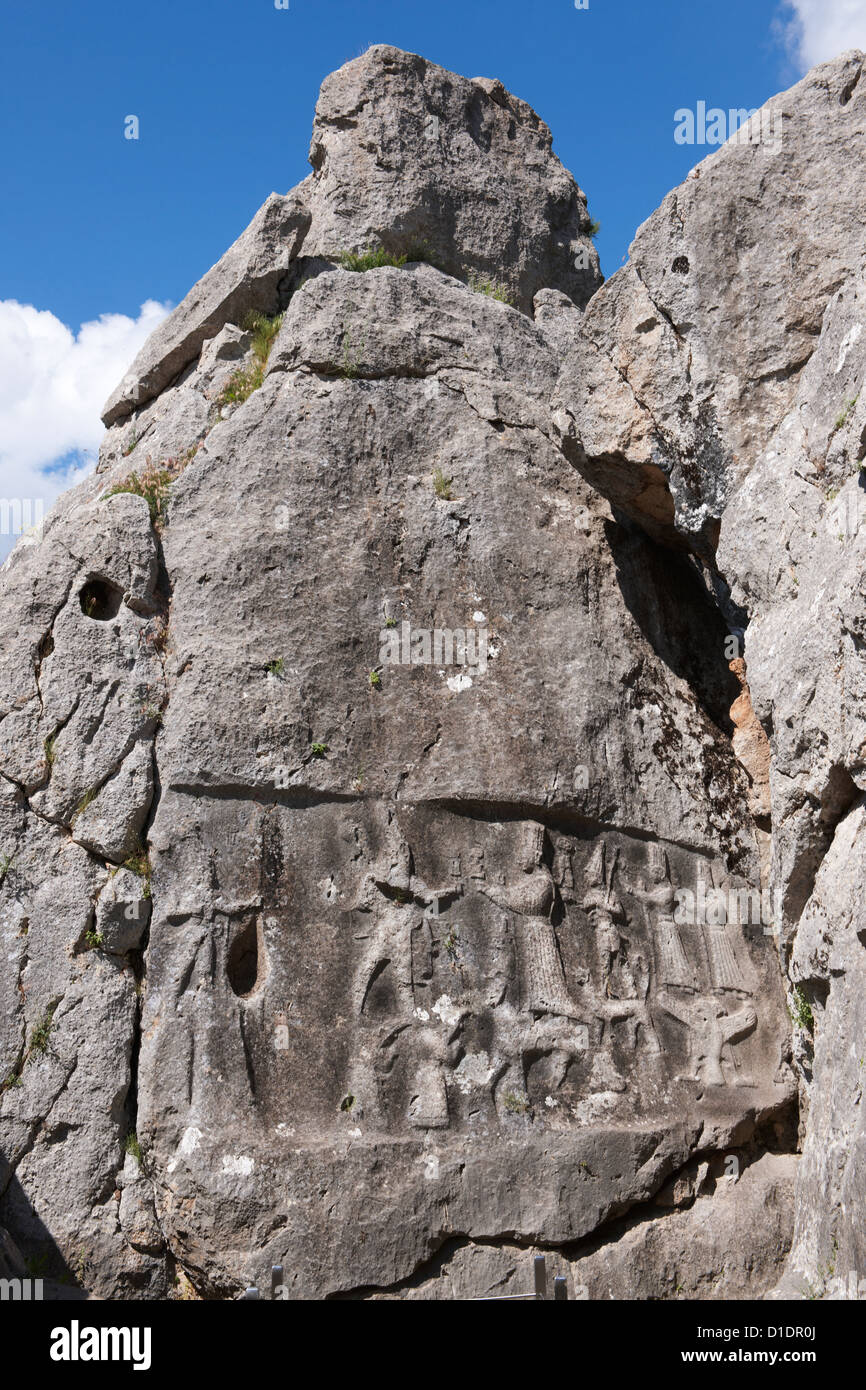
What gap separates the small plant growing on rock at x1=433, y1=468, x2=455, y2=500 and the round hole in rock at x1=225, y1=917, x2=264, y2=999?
325cm

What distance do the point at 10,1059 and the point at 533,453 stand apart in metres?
5.32

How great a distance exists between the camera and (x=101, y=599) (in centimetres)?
799

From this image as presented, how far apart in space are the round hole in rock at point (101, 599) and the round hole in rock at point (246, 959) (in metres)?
2.31

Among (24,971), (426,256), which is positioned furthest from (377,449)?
(24,971)

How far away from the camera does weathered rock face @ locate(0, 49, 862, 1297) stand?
6.62 metres

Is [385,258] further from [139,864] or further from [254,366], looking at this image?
[139,864]

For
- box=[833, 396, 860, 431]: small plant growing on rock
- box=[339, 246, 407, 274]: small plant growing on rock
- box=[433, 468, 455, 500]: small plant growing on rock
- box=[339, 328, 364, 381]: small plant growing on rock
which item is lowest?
box=[833, 396, 860, 431]: small plant growing on rock

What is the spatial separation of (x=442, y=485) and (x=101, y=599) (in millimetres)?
2472

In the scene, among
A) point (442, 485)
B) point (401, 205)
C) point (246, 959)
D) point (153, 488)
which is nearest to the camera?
point (246, 959)

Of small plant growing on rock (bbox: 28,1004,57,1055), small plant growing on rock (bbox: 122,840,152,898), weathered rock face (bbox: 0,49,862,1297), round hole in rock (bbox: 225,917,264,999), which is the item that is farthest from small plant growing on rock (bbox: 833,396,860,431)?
small plant growing on rock (bbox: 28,1004,57,1055)

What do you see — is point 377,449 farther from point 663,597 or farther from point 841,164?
point 841,164

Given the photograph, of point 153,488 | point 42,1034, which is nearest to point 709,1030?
point 42,1034

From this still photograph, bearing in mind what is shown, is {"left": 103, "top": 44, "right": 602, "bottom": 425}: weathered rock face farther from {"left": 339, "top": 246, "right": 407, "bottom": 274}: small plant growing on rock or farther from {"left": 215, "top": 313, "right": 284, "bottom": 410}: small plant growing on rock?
{"left": 215, "top": 313, "right": 284, "bottom": 410}: small plant growing on rock

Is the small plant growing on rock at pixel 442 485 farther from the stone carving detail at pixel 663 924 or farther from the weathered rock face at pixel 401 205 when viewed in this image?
the stone carving detail at pixel 663 924
